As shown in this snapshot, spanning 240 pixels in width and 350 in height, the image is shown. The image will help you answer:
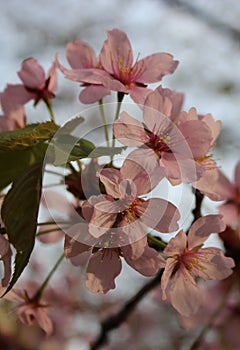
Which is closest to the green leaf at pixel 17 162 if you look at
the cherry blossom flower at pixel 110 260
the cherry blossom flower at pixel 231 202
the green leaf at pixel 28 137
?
the green leaf at pixel 28 137

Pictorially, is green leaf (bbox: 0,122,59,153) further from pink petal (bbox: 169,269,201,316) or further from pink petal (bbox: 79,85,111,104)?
pink petal (bbox: 169,269,201,316)

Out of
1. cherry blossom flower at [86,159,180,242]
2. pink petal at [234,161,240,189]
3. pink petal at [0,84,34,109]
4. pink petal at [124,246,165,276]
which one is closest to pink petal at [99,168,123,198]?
cherry blossom flower at [86,159,180,242]

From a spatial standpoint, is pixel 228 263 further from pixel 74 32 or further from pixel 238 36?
pixel 74 32

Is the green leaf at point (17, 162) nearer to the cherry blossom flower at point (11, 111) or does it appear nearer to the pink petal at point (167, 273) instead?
the cherry blossom flower at point (11, 111)

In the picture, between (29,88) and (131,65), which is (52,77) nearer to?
(29,88)

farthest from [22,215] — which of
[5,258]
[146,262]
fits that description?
[146,262]

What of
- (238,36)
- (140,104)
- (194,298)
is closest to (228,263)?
(194,298)
